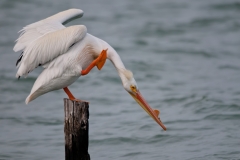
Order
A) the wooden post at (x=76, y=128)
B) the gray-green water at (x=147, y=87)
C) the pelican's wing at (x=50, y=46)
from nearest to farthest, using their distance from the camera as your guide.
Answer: the wooden post at (x=76, y=128), the pelican's wing at (x=50, y=46), the gray-green water at (x=147, y=87)

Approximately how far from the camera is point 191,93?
12.5 meters

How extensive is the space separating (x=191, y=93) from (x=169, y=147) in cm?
348

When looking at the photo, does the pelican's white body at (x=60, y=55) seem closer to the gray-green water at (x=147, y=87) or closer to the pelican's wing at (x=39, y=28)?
the pelican's wing at (x=39, y=28)

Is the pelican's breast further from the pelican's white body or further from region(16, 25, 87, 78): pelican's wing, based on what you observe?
region(16, 25, 87, 78): pelican's wing

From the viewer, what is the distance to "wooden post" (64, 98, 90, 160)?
20.7 ft

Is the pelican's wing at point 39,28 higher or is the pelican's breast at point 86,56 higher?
the pelican's wing at point 39,28

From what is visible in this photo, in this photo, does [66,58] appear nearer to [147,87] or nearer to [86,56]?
[86,56]

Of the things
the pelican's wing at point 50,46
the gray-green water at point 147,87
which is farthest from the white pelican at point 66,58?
the gray-green water at point 147,87

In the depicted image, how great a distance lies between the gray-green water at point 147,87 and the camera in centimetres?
938

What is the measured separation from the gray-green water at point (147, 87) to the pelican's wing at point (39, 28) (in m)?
2.38

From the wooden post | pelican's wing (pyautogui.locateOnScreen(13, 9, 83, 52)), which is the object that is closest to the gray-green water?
the wooden post

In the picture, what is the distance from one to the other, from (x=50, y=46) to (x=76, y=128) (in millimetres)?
1084

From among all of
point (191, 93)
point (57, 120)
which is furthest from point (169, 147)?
point (191, 93)

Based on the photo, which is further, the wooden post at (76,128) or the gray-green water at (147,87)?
the gray-green water at (147,87)
